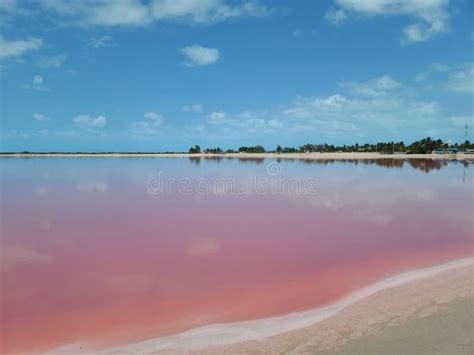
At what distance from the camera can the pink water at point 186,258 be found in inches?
195

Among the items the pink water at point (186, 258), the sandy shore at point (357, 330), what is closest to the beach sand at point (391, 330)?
the sandy shore at point (357, 330)

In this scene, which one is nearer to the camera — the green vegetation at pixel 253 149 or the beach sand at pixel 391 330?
the beach sand at pixel 391 330

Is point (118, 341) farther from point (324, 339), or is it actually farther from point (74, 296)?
point (324, 339)

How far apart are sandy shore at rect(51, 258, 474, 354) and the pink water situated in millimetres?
350

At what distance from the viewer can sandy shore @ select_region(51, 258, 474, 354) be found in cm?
382

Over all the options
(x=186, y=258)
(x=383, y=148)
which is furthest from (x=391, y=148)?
(x=186, y=258)

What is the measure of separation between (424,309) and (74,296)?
513 cm

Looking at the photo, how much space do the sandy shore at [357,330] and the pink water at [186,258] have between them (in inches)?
13.8

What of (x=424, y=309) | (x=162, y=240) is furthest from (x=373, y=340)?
(x=162, y=240)

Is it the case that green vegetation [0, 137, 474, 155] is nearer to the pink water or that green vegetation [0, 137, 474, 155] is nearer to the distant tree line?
the distant tree line

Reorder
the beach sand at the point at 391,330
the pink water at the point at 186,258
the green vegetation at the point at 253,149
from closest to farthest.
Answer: the beach sand at the point at 391,330, the pink water at the point at 186,258, the green vegetation at the point at 253,149

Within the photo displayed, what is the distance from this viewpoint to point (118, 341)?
4289 mm

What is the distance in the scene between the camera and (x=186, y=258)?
7539 millimetres

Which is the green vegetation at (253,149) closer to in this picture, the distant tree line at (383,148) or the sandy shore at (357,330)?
the distant tree line at (383,148)
